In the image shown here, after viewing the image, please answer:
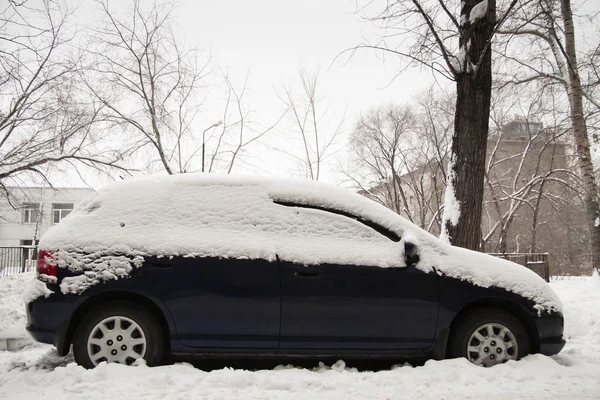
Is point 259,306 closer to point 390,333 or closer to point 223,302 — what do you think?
point 223,302

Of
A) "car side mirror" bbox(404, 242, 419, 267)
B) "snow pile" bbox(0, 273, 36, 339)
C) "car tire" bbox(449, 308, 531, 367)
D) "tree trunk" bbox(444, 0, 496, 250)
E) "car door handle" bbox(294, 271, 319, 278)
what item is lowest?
"snow pile" bbox(0, 273, 36, 339)

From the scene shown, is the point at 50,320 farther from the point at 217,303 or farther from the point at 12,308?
the point at 12,308

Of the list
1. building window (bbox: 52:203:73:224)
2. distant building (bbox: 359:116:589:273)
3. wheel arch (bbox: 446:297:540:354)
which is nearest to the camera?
wheel arch (bbox: 446:297:540:354)

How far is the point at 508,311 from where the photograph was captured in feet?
12.8

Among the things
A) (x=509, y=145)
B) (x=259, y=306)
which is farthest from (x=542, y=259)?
(x=509, y=145)

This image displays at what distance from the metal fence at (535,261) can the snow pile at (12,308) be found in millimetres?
14875

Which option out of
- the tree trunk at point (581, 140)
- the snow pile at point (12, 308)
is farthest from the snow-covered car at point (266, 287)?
the tree trunk at point (581, 140)

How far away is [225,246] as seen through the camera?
3684 mm

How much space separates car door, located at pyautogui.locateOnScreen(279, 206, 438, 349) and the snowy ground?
249 mm

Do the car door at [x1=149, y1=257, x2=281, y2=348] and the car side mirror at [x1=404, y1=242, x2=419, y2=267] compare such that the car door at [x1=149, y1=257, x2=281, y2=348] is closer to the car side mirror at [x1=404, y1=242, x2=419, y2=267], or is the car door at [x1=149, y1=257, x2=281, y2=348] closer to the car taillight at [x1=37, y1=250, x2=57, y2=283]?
Answer: the car taillight at [x1=37, y1=250, x2=57, y2=283]

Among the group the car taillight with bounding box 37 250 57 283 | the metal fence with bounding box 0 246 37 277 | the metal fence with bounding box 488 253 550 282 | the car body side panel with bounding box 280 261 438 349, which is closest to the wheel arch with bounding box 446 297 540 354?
the car body side panel with bounding box 280 261 438 349

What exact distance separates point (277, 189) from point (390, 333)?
168 centimetres

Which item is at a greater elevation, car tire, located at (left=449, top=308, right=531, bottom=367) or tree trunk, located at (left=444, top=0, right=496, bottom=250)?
tree trunk, located at (left=444, top=0, right=496, bottom=250)

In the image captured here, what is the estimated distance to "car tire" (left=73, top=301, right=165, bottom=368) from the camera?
3.45m
